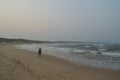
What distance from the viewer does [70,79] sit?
10.7m

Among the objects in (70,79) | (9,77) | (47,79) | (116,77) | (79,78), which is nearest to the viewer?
(9,77)

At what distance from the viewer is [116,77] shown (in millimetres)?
12930

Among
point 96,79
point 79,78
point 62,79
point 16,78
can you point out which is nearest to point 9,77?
point 16,78

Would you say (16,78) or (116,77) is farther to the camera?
(116,77)

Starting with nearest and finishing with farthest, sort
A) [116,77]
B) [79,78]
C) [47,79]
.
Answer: [47,79] → [79,78] → [116,77]

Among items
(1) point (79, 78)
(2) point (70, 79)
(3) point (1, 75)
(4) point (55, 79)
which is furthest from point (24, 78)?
(1) point (79, 78)

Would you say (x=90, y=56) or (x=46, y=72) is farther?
(x=90, y=56)

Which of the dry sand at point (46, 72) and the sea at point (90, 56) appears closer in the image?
the dry sand at point (46, 72)

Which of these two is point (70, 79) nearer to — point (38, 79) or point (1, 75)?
point (38, 79)

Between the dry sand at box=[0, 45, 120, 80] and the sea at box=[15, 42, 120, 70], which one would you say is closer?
the dry sand at box=[0, 45, 120, 80]

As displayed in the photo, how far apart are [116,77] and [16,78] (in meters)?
7.06

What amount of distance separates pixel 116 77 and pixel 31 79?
640 cm

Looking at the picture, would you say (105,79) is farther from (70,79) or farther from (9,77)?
(9,77)

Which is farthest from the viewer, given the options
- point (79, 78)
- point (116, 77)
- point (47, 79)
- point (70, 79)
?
point (116, 77)
